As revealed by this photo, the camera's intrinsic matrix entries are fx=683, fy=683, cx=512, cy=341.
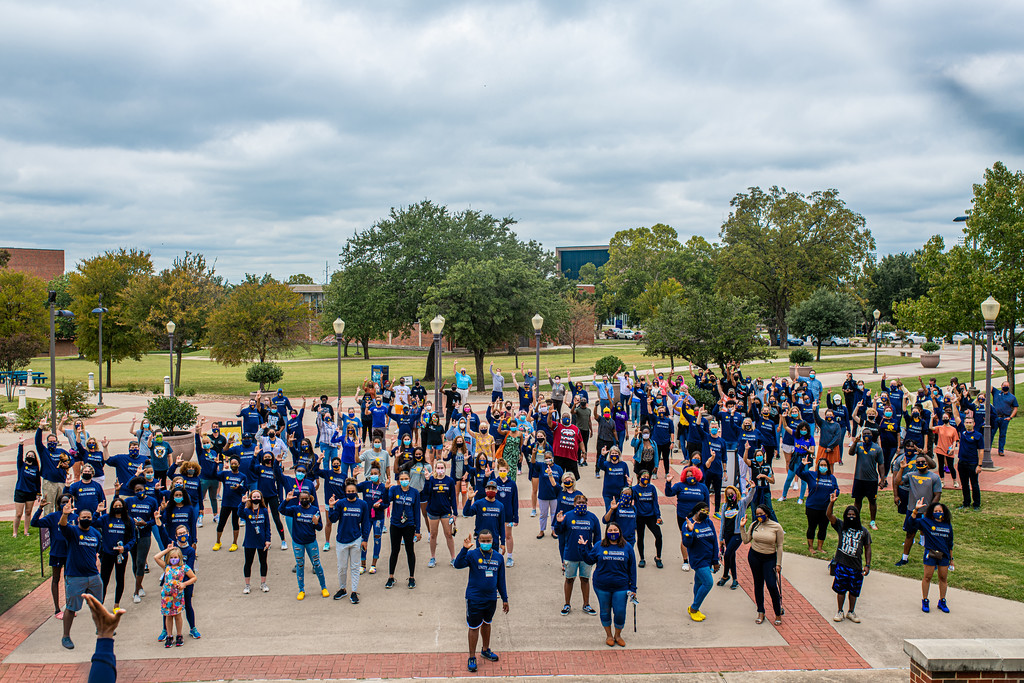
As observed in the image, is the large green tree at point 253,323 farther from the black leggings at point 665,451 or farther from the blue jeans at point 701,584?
the blue jeans at point 701,584

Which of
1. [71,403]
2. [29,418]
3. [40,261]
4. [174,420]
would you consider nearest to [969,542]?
[174,420]

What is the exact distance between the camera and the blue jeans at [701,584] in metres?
8.42

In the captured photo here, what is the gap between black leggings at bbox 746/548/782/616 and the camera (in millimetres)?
8305

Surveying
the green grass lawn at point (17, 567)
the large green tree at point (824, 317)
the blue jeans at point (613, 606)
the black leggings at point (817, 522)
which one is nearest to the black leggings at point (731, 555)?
the black leggings at point (817, 522)

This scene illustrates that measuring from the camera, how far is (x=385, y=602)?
9.15 metres

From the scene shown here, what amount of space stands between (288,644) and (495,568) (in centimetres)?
270

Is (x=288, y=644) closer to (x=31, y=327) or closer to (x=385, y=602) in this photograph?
(x=385, y=602)

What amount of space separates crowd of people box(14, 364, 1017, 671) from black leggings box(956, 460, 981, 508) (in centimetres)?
4

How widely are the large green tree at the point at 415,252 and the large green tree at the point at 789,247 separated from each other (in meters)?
27.1

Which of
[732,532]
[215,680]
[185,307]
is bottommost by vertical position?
[215,680]

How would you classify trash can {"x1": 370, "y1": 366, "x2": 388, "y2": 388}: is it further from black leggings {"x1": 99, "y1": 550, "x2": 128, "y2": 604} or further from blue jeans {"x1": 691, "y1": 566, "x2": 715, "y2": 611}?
blue jeans {"x1": 691, "y1": 566, "x2": 715, "y2": 611}

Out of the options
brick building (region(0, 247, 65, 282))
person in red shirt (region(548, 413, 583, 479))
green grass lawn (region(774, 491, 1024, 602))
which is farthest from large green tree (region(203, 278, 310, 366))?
brick building (region(0, 247, 65, 282))

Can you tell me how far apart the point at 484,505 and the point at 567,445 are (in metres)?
4.76

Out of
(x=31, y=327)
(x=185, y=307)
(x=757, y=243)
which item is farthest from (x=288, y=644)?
(x=757, y=243)
